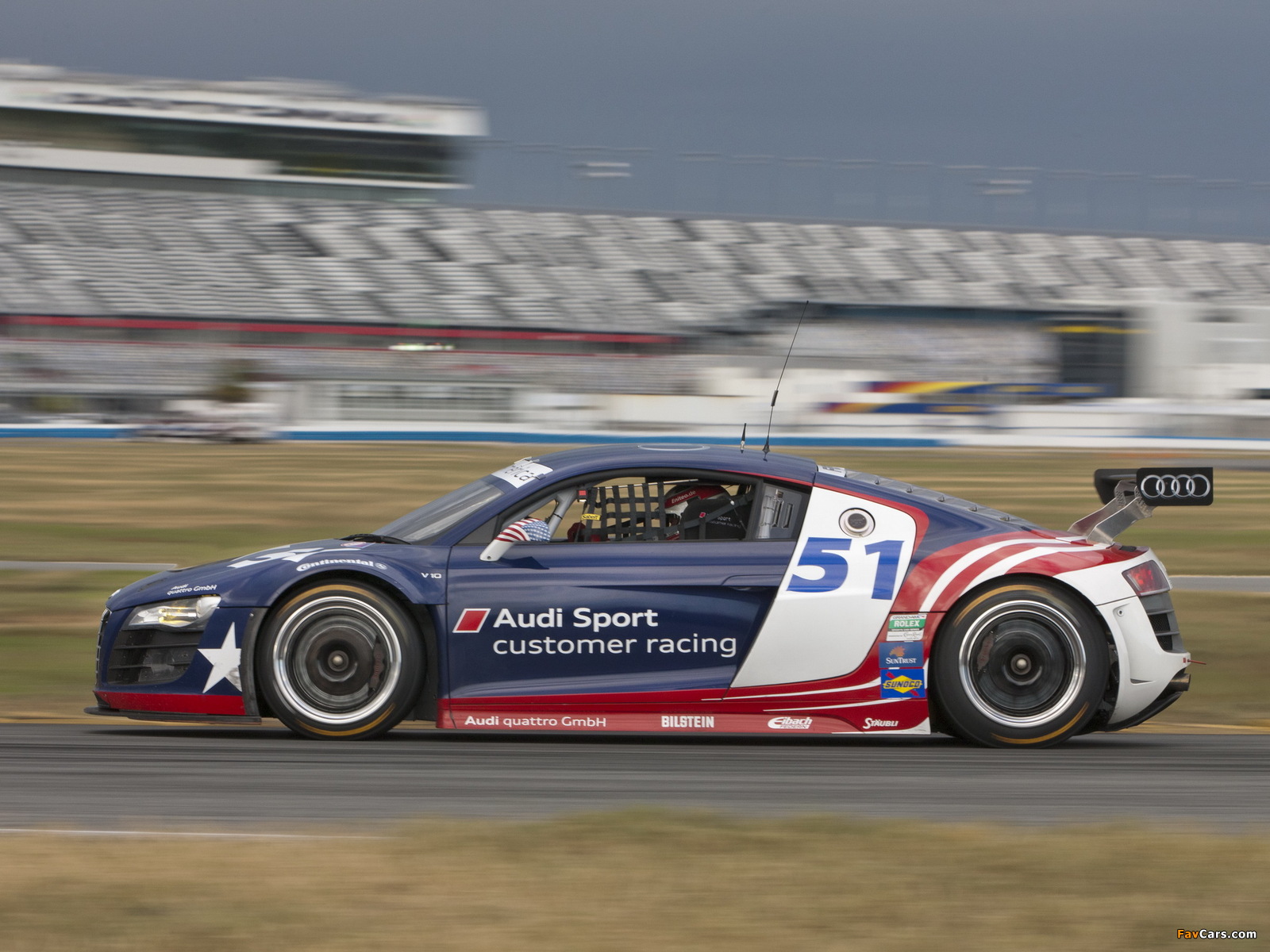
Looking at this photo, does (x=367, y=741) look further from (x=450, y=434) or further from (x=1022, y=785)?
(x=450, y=434)

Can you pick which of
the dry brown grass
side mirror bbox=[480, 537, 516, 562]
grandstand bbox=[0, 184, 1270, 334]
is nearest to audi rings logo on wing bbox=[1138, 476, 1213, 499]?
the dry brown grass

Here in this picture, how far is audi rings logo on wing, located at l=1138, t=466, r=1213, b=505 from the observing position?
5.71m

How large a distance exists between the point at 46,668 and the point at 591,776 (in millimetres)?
3954

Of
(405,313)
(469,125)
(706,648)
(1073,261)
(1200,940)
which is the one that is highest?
(469,125)

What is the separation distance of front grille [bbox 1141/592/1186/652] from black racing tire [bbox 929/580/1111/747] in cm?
25

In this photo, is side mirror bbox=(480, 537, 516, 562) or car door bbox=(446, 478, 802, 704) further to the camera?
side mirror bbox=(480, 537, 516, 562)

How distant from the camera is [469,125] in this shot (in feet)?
177

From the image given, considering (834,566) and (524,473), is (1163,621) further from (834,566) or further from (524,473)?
(524,473)

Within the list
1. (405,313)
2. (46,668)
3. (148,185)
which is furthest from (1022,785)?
(148,185)

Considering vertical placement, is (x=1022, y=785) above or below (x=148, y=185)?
below

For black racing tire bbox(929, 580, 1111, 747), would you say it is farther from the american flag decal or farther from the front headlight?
the front headlight

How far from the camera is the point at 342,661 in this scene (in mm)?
5469

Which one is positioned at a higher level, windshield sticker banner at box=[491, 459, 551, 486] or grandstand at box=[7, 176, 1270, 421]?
grandstand at box=[7, 176, 1270, 421]

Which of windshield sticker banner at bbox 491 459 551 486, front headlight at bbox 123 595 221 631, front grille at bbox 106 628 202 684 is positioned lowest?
front grille at bbox 106 628 202 684
